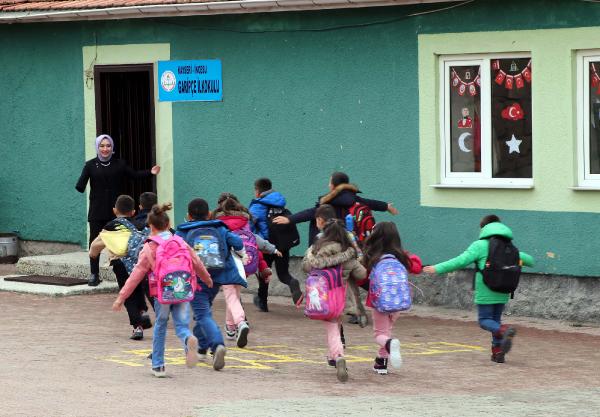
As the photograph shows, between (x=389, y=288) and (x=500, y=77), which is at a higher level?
(x=500, y=77)

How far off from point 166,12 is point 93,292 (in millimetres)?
3637

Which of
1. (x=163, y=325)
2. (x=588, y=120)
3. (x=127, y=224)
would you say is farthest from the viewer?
(x=588, y=120)

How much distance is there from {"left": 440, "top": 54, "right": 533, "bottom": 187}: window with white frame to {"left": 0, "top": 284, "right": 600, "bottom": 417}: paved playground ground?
63.8 inches

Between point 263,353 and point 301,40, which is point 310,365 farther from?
point 301,40

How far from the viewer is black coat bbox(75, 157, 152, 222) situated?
1842 centimetres

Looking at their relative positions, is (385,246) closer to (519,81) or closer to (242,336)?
(242,336)

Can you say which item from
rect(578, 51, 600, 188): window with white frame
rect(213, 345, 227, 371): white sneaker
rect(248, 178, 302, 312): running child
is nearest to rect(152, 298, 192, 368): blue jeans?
rect(213, 345, 227, 371): white sneaker

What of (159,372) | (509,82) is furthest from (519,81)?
(159,372)

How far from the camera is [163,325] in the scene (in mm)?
12133

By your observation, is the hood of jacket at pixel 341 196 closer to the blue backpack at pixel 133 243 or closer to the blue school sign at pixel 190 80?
the blue backpack at pixel 133 243

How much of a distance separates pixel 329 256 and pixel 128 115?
29.1 ft

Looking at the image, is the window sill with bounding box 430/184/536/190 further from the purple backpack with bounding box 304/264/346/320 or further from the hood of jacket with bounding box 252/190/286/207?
the purple backpack with bounding box 304/264/346/320

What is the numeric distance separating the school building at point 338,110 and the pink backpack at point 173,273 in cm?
498

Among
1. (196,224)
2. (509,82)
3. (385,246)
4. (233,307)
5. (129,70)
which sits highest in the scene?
(129,70)
